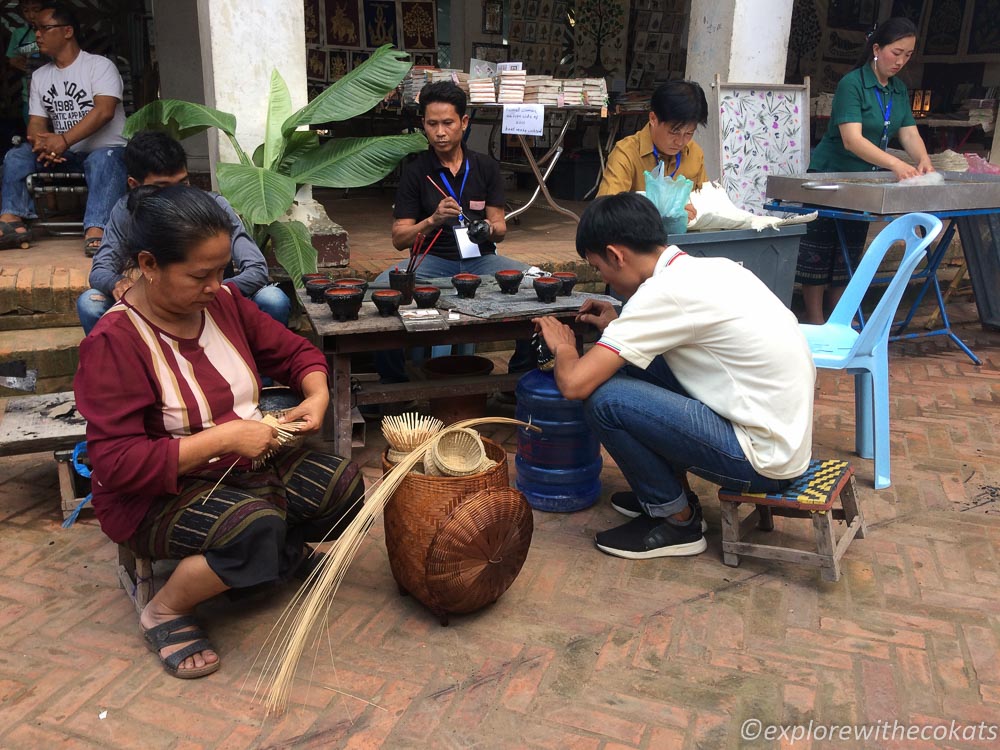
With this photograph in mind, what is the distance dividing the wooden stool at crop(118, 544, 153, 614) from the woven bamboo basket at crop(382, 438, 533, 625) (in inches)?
29.0

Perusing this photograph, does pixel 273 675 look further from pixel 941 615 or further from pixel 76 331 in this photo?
pixel 76 331

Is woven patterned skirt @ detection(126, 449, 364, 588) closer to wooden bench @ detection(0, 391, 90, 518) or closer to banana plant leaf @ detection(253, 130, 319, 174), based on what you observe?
wooden bench @ detection(0, 391, 90, 518)

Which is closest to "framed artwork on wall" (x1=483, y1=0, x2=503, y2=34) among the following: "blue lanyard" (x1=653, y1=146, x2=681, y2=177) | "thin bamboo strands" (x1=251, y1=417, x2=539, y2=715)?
"blue lanyard" (x1=653, y1=146, x2=681, y2=177)

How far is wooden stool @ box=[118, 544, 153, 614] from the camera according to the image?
2.52 metres

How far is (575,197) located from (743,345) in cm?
643

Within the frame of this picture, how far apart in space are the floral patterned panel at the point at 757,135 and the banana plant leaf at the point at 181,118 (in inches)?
125

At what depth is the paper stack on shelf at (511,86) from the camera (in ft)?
20.5

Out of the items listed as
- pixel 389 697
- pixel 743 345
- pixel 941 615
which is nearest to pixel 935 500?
pixel 941 615

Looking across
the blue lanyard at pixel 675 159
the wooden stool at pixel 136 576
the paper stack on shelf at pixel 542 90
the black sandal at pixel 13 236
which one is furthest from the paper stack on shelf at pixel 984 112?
the wooden stool at pixel 136 576

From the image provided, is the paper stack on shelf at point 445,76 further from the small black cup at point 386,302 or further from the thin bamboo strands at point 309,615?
the thin bamboo strands at point 309,615

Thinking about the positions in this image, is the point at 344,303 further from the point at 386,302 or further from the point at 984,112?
the point at 984,112

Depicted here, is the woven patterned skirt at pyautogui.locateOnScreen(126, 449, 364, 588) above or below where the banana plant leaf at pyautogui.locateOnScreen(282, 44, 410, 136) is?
below

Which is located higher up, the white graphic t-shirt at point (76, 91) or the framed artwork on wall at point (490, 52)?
the framed artwork on wall at point (490, 52)

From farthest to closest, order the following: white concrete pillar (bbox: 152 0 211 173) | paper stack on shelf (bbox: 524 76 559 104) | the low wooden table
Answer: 1. paper stack on shelf (bbox: 524 76 559 104)
2. white concrete pillar (bbox: 152 0 211 173)
3. the low wooden table
